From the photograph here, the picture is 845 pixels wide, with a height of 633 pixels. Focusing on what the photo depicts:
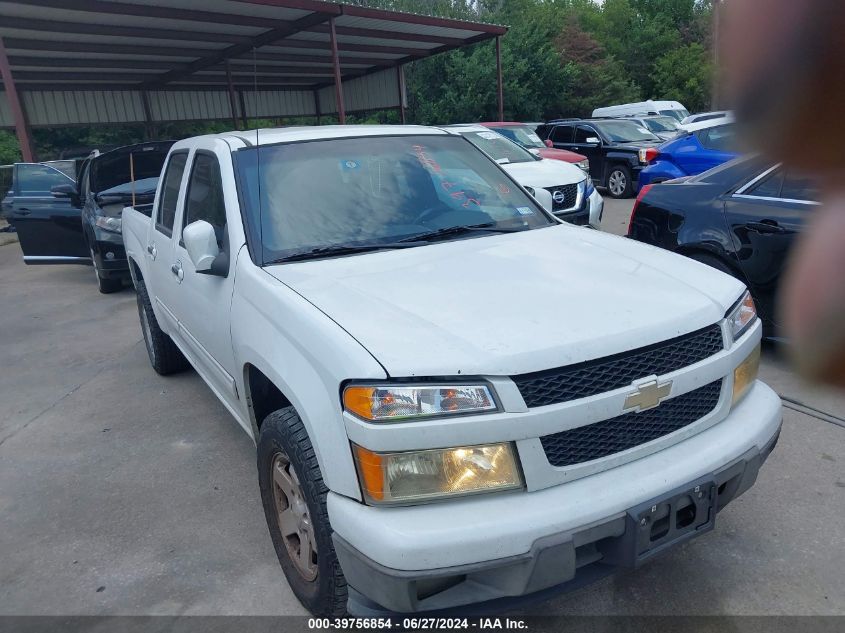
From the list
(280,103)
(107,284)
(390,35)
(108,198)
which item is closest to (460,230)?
(108,198)

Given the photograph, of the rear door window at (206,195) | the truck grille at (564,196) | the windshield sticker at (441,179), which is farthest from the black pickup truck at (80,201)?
the windshield sticker at (441,179)

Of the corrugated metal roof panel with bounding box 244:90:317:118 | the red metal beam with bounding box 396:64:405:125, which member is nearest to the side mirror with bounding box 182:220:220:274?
the red metal beam with bounding box 396:64:405:125

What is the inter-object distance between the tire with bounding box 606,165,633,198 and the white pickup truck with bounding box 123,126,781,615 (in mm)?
10713

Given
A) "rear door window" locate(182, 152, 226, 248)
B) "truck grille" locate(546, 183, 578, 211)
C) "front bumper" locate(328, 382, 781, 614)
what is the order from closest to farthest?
"front bumper" locate(328, 382, 781, 614) → "rear door window" locate(182, 152, 226, 248) → "truck grille" locate(546, 183, 578, 211)

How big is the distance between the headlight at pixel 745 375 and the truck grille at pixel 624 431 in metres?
0.20

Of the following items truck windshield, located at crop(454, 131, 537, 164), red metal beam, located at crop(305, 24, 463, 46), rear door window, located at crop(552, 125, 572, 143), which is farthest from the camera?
rear door window, located at crop(552, 125, 572, 143)

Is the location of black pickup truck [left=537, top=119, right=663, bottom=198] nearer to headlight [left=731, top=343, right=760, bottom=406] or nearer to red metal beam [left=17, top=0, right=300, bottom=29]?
red metal beam [left=17, top=0, right=300, bottom=29]

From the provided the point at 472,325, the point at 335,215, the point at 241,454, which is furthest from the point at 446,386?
the point at 241,454

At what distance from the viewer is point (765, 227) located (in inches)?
174

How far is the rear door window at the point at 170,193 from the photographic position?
4.18m

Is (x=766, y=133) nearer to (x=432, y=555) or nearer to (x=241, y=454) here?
(x=432, y=555)

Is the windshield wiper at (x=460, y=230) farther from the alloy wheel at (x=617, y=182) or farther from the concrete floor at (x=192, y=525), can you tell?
the alloy wheel at (x=617, y=182)

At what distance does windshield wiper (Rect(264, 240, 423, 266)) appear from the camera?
2.97 meters

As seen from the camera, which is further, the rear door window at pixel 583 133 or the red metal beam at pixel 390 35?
the rear door window at pixel 583 133
